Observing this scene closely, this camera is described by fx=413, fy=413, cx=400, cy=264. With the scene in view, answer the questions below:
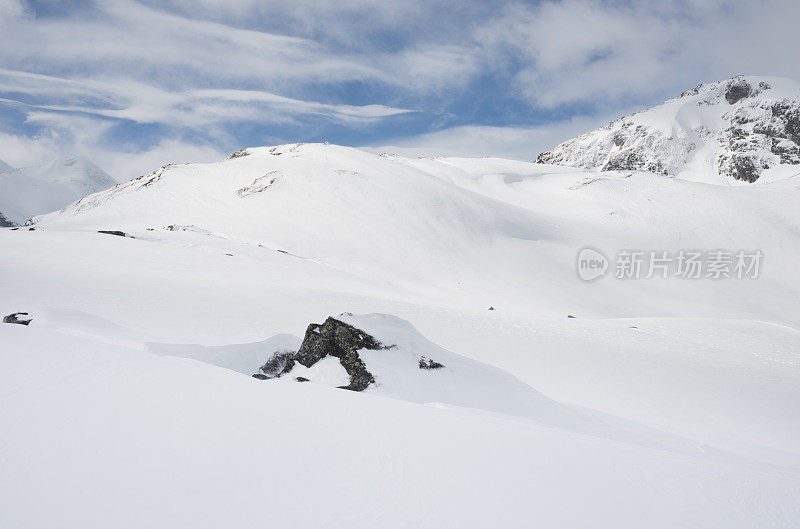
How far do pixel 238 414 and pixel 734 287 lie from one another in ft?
163

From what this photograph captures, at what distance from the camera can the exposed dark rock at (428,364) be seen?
12.0m

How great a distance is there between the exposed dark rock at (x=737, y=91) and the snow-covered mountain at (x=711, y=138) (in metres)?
0.32

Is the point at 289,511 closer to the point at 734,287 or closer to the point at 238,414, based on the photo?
the point at 238,414

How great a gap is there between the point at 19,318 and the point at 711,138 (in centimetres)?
19611

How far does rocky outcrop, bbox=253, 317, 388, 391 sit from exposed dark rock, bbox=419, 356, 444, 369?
114 cm

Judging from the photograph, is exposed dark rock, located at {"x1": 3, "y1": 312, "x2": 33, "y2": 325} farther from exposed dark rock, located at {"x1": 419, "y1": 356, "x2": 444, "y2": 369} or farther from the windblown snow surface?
exposed dark rock, located at {"x1": 419, "y1": 356, "x2": 444, "y2": 369}

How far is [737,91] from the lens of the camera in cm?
16725

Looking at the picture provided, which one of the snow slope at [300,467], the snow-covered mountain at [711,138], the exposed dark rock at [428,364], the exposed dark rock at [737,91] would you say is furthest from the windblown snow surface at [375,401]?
the exposed dark rock at [737,91]

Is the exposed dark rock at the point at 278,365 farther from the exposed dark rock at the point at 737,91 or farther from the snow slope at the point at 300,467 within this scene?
the exposed dark rock at the point at 737,91

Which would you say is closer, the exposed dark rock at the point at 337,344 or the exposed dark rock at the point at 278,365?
the exposed dark rock at the point at 337,344

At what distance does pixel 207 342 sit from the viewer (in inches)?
511

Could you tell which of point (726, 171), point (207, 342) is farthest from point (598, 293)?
point (726, 171)

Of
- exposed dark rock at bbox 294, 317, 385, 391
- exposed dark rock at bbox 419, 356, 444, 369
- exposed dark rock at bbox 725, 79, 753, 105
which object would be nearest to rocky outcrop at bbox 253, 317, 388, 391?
exposed dark rock at bbox 294, 317, 385, 391

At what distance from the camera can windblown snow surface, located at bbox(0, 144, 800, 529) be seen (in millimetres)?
3785
